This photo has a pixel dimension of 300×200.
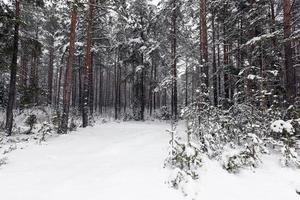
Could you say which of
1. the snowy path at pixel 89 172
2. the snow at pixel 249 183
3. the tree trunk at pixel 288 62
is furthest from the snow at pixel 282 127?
the snowy path at pixel 89 172

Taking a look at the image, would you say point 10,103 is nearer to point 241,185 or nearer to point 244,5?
point 241,185

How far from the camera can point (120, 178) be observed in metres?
5.88

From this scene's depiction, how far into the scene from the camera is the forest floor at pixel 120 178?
521 centimetres

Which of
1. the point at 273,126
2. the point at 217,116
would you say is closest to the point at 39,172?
the point at 217,116

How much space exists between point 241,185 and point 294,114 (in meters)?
3.77

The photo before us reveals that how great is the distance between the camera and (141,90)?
23.8m

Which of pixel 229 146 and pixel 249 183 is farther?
pixel 229 146

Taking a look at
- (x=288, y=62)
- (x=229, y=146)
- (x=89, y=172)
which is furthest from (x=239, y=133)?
(x=89, y=172)

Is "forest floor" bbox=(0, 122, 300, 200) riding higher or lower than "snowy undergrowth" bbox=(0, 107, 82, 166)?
lower

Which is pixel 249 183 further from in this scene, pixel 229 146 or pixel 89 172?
pixel 89 172

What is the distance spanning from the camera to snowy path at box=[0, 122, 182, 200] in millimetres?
5168

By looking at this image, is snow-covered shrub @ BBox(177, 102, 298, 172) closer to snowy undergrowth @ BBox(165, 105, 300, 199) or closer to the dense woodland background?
snowy undergrowth @ BBox(165, 105, 300, 199)

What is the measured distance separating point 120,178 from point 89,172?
0.93m

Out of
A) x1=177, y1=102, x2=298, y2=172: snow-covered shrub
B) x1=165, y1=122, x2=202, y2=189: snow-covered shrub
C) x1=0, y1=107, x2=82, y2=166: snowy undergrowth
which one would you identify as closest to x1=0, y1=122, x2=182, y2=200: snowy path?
x1=165, y1=122, x2=202, y2=189: snow-covered shrub
